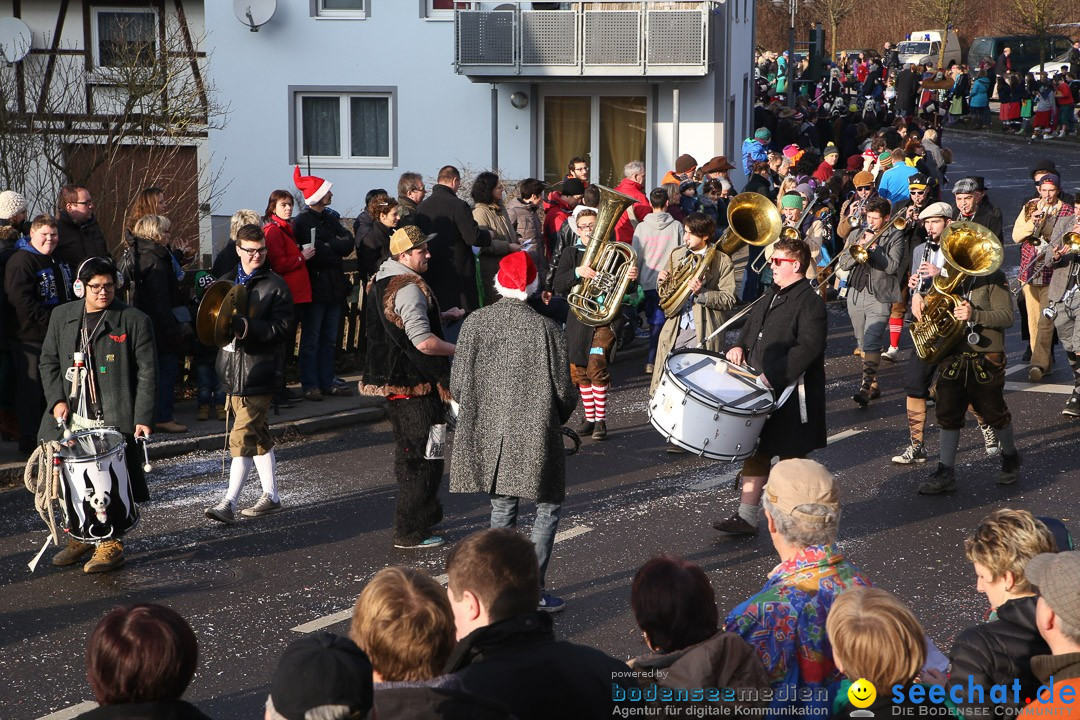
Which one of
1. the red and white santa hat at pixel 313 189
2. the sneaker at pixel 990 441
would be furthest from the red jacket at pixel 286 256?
the sneaker at pixel 990 441

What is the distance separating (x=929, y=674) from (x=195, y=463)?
22.7 ft

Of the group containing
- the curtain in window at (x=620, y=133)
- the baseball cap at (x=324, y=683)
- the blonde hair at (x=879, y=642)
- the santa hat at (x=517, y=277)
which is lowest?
the blonde hair at (x=879, y=642)

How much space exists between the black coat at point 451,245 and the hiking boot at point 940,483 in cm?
433

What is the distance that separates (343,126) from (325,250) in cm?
1548

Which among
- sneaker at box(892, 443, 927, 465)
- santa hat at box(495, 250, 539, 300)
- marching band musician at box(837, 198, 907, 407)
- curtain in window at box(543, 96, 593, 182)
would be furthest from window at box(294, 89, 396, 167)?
santa hat at box(495, 250, 539, 300)

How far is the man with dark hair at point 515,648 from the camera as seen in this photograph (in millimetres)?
3828

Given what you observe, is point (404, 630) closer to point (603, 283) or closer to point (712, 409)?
point (712, 409)

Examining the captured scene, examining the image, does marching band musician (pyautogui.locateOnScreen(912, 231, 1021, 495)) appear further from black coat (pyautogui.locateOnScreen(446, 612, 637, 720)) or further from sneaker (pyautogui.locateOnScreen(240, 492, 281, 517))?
black coat (pyautogui.locateOnScreen(446, 612, 637, 720))

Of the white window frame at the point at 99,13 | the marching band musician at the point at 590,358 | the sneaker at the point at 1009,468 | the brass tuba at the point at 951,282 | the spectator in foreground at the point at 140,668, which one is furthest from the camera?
the white window frame at the point at 99,13

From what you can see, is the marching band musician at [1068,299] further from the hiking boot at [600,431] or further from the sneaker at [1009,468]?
the hiking boot at [600,431]

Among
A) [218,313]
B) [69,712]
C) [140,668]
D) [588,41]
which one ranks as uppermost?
[588,41]

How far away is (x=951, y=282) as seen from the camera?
911 centimetres

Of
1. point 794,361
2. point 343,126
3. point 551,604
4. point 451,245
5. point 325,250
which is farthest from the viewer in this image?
point 343,126

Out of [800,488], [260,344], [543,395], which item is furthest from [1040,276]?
[800,488]
